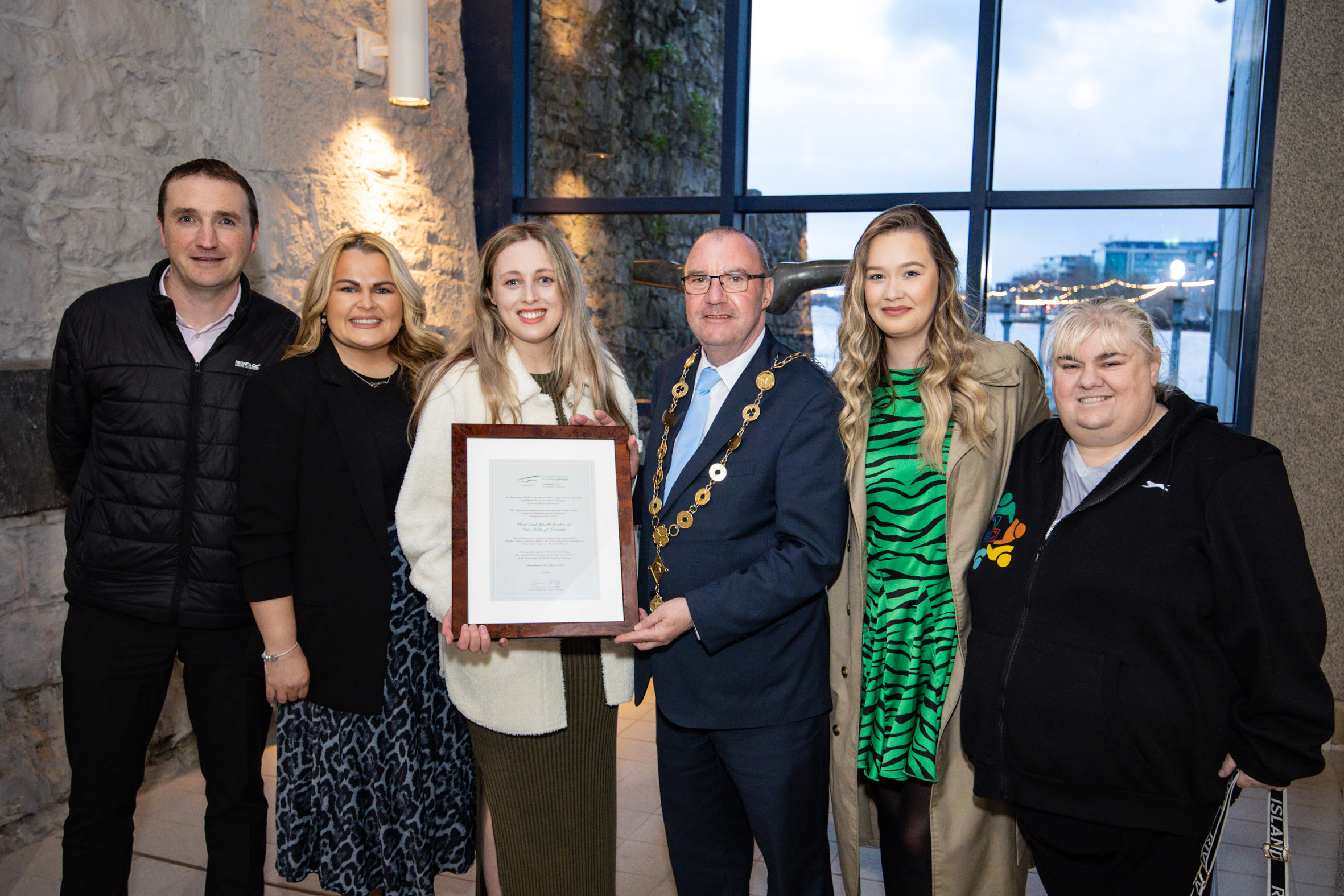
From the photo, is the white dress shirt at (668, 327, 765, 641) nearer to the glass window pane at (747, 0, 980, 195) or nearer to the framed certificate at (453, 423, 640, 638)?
the framed certificate at (453, 423, 640, 638)

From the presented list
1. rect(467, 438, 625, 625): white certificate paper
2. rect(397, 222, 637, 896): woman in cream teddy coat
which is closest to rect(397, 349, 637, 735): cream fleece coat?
rect(397, 222, 637, 896): woman in cream teddy coat

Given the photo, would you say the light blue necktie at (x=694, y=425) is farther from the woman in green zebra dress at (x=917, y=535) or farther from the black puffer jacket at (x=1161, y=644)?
the black puffer jacket at (x=1161, y=644)

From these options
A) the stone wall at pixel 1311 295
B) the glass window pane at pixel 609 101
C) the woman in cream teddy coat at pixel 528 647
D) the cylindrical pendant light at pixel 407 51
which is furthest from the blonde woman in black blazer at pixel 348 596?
the stone wall at pixel 1311 295

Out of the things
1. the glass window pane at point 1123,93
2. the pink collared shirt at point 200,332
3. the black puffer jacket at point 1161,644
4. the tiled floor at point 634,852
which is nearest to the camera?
the black puffer jacket at point 1161,644

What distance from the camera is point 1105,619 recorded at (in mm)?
1638

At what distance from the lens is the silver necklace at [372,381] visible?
220cm

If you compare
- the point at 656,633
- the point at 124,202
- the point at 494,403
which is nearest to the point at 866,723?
the point at 656,633

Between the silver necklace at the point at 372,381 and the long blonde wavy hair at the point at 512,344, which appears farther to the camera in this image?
the silver necklace at the point at 372,381

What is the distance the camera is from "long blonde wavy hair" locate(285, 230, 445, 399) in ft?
7.13

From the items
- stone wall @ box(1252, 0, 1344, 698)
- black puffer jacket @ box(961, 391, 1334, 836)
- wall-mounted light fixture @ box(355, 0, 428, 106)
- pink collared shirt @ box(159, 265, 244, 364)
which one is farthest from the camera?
wall-mounted light fixture @ box(355, 0, 428, 106)

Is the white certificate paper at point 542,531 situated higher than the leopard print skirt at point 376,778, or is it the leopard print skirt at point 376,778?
the white certificate paper at point 542,531

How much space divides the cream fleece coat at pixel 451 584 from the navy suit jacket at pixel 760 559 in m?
0.25

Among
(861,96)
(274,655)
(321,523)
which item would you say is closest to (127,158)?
(321,523)

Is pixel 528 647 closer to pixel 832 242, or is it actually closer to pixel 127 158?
pixel 127 158
